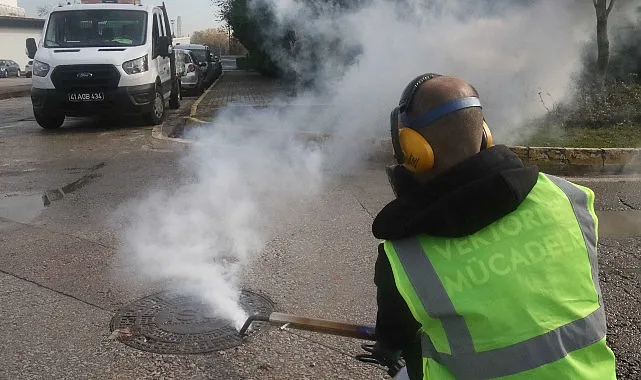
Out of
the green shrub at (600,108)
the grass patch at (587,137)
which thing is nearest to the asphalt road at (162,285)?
the grass patch at (587,137)

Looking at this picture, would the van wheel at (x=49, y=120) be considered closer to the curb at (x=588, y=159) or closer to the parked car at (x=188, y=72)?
the curb at (x=588, y=159)

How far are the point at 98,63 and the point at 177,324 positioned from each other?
352 inches

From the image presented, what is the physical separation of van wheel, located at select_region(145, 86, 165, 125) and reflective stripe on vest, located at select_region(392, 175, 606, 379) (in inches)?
454

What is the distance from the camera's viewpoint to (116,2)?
526 inches

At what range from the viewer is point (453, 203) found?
1480mm

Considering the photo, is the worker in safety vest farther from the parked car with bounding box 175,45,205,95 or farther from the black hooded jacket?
the parked car with bounding box 175,45,205,95

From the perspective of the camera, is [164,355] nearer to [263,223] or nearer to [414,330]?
[414,330]

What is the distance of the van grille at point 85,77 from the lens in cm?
1139

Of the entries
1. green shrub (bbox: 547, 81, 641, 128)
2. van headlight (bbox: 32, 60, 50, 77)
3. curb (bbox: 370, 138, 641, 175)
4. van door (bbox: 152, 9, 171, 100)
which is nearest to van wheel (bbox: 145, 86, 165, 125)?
van door (bbox: 152, 9, 171, 100)

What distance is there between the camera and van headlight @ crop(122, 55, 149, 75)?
38.1 feet

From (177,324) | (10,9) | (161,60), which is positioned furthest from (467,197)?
(10,9)

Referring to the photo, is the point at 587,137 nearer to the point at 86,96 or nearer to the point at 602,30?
the point at 602,30

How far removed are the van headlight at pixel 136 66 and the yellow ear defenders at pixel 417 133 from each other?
35.6ft

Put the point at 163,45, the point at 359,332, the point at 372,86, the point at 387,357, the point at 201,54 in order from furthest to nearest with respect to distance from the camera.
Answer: the point at 201,54
the point at 163,45
the point at 372,86
the point at 359,332
the point at 387,357
